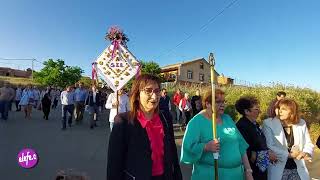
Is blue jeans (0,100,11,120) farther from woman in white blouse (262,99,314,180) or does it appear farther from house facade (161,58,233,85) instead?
house facade (161,58,233,85)

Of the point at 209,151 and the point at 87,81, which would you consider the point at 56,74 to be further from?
the point at 209,151

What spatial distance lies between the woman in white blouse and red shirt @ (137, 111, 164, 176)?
7.29 feet

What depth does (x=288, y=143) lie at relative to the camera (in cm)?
526

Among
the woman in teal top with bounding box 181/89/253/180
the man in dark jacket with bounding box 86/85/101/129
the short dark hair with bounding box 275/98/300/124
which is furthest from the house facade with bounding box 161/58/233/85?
the woman in teal top with bounding box 181/89/253/180

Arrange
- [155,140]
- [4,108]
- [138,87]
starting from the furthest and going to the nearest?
[4,108] → [138,87] → [155,140]

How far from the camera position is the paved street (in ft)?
27.3

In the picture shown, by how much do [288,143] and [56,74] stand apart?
3108 inches

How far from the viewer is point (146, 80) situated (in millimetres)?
3594

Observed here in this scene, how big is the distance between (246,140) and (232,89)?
13571 millimetres

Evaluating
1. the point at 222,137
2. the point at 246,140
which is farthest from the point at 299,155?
the point at 222,137

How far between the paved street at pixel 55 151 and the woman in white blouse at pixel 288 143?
348cm

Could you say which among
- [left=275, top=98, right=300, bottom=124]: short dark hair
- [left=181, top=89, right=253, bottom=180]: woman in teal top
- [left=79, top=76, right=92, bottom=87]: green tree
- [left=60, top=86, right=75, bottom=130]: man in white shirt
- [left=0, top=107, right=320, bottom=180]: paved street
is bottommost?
[left=0, top=107, right=320, bottom=180]: paved street

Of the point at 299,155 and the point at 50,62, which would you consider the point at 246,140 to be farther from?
the point at 50,62

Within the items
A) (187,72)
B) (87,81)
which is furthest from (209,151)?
(87,81)
